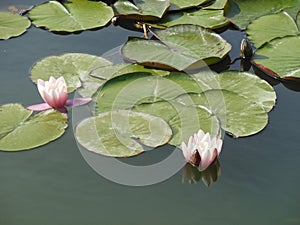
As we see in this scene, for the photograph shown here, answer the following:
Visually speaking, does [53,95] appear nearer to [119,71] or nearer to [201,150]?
[119,71]

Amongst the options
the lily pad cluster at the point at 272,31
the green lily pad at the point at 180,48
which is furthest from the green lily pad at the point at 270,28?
the green lily pad at the point at 180,48

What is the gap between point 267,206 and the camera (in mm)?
1736

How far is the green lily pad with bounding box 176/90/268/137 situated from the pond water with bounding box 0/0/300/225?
0.04m

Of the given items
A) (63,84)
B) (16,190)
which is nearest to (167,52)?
(63,84)

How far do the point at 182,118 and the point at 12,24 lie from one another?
139 cm

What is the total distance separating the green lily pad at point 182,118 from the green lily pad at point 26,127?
0.36 meters

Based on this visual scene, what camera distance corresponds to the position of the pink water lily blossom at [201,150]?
1.87 meters

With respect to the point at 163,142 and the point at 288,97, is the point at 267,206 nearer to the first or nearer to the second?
the point at 163,142

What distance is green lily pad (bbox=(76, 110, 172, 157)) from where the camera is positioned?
1.96 m

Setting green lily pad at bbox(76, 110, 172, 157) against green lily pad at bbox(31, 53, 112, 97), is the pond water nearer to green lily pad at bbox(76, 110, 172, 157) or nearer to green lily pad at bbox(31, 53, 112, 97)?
green lily pad at bbox(76, 110, 172, 157)

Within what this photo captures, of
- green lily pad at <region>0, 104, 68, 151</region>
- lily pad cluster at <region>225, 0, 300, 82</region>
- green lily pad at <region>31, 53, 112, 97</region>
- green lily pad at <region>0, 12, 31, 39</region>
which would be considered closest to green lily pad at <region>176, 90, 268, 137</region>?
lily pad cluster at <region>225, 0, 300, 82</region>

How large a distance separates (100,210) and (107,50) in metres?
1.19

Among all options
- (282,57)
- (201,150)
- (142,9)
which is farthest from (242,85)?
(142,9)

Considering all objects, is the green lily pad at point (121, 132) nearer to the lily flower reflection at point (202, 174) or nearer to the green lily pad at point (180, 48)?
the lily flower reflection at point (202, 174)
